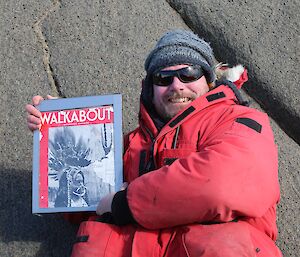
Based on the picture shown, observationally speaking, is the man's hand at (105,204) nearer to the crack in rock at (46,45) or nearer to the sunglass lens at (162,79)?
the sunglass lens at (162,79)

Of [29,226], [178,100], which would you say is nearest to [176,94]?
[178,100]

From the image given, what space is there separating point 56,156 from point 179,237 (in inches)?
29.7

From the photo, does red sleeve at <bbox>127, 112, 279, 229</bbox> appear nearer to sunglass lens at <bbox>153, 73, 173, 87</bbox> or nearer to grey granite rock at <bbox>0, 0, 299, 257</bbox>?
sunglass lens at <bbox>153, 73, 173, 87</bbox>

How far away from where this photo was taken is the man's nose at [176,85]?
9.66 feet

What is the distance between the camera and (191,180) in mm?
2467

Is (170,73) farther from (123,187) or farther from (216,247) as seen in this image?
(216,247)

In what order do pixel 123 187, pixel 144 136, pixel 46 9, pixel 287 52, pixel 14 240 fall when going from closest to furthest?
pixel 123 187 → pixel 144 136 → pixel 14 240 → pixel 287 52 → pixel 46 9

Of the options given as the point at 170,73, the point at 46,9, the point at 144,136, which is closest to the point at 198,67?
the point at 170,73

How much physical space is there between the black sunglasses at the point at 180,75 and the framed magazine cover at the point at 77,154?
227 millimetres

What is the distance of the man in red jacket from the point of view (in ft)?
8.05

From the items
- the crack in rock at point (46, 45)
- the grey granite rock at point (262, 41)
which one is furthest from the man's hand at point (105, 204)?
the grey granite rock at point (262, 41)

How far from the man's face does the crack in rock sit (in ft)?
3.24

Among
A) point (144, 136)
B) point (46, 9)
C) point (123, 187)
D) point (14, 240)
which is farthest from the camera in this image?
point (46, 9)

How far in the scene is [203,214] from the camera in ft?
8.09
